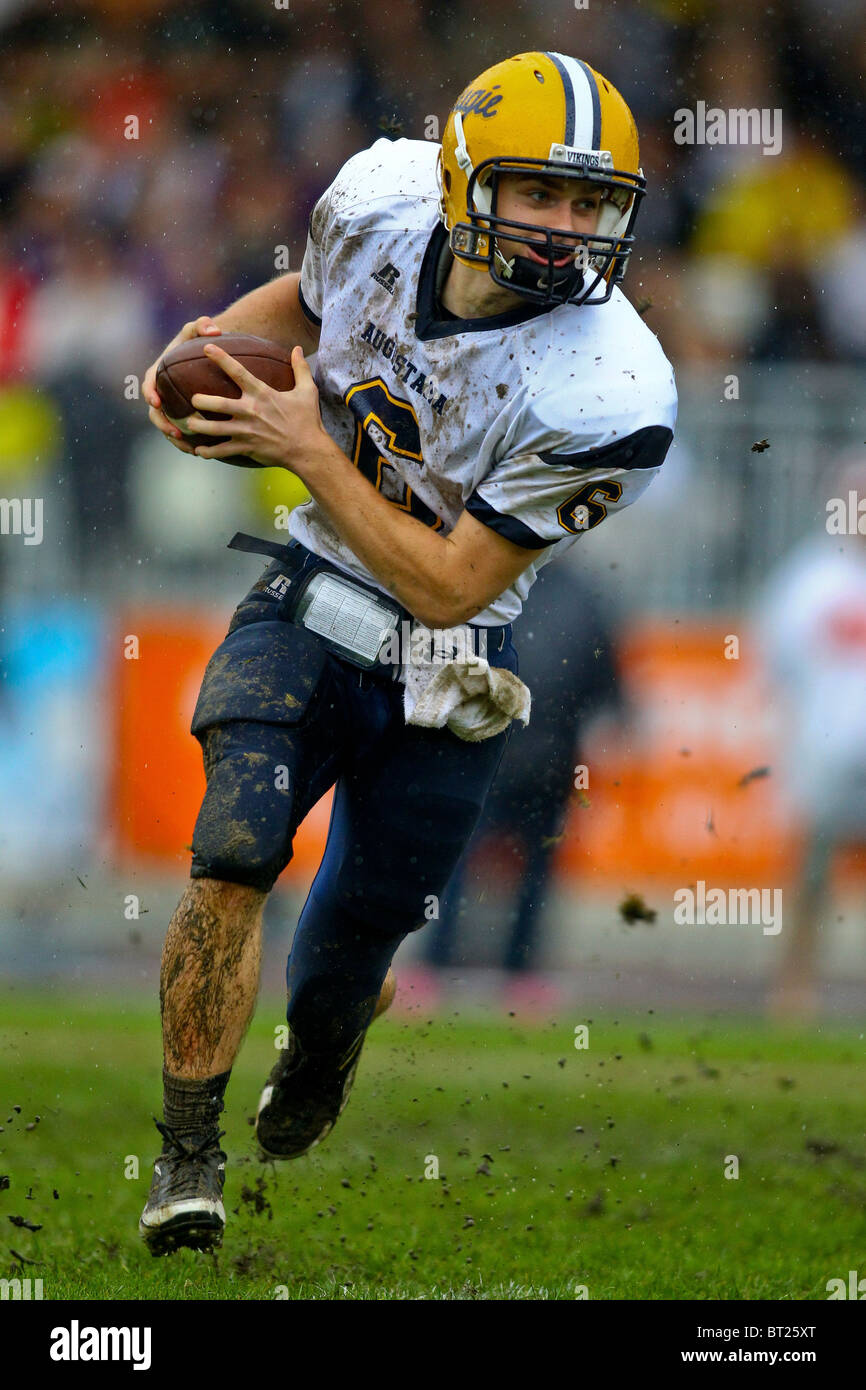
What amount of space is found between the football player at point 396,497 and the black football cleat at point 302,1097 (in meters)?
0.16

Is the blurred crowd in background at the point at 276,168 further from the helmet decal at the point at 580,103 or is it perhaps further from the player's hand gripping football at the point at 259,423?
the helmet decal at the point at 580,103

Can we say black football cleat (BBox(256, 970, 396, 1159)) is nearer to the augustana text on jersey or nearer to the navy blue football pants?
the navy blue football pants

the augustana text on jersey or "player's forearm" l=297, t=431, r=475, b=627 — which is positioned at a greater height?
the augustana text on jersey

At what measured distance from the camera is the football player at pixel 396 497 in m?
2.86

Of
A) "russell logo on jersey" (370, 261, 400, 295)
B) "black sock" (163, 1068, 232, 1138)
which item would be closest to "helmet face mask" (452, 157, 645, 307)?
"russell logo on jersey" (370, 261, 400, 295)

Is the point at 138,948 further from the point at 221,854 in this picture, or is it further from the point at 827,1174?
the point at 221,854

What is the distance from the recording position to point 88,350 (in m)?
6.45

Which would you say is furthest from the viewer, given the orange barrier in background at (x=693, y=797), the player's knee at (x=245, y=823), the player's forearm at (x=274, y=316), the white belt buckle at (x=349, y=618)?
the orange barrier in background at (x=693, y=797)

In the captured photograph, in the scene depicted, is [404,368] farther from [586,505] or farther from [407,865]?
[407,865]

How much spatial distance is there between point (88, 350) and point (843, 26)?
12.4 ft

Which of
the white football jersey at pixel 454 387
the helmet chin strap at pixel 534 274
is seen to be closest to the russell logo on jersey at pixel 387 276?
the white football jersey at pixel 454 387

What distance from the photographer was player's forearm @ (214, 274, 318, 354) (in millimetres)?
3400

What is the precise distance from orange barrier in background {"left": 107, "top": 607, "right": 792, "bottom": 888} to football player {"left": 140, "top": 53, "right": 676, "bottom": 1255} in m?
2.55

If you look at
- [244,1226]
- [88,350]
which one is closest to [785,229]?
[88,350]
